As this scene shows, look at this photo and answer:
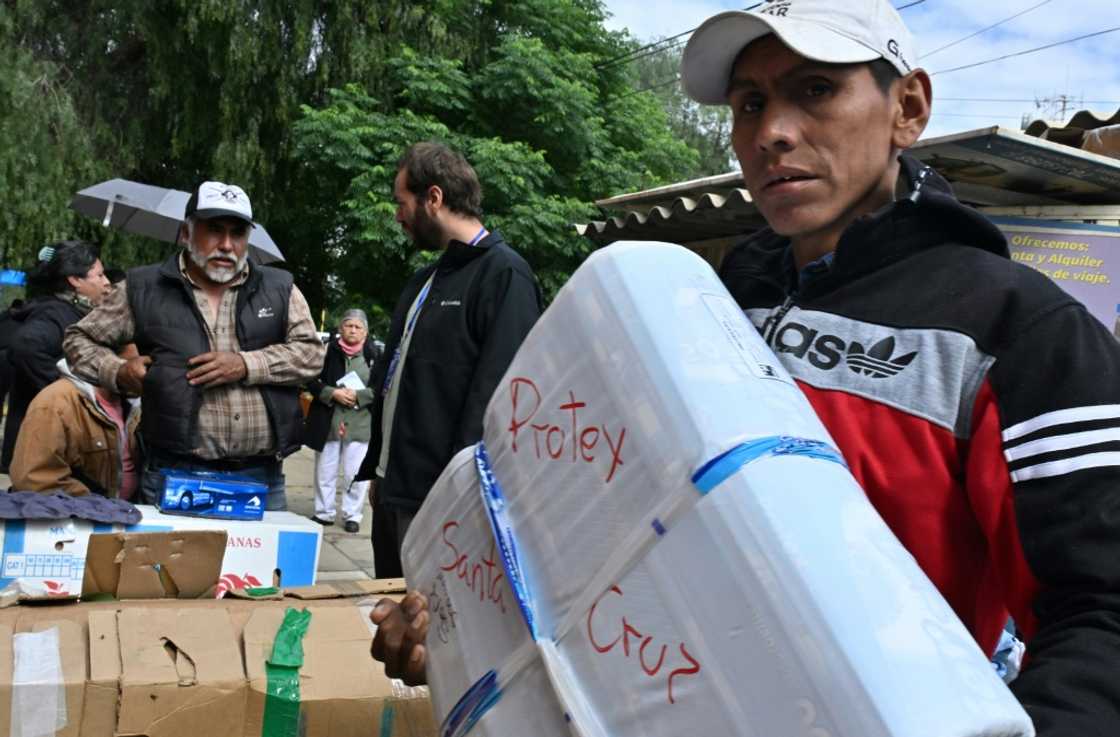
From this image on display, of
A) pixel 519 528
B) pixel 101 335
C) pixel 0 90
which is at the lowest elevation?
pixel 101 335

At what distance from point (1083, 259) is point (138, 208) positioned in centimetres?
738

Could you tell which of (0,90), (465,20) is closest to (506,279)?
(0,90)

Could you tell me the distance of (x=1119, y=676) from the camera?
858mm

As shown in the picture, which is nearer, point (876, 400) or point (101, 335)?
point (876, 400)

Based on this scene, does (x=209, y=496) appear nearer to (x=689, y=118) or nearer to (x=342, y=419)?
(x=342, y=419)

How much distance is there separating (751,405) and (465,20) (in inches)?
707

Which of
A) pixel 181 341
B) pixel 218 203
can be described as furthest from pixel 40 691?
pixel 218 203

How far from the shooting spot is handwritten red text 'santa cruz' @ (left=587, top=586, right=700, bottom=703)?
828 millimetres

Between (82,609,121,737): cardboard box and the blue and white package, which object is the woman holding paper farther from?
(82,609,121,737): cardboard box

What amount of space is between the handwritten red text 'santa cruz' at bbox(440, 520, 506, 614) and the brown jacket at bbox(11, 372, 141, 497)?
3112 millimetres

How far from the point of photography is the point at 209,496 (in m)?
3.60

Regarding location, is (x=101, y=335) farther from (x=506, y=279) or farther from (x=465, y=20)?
(x=465, y=20)

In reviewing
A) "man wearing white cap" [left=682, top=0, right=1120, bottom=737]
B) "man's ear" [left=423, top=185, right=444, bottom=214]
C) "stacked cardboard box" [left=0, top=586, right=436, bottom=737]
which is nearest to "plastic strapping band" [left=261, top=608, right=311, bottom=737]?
"stacked cardboard box" [left=0, top=586, right=436, bottom=737]

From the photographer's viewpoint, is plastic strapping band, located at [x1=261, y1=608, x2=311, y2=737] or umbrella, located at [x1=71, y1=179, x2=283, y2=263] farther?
umbrella, located at [x1=71, y1=179, x2=283, y2=263]
